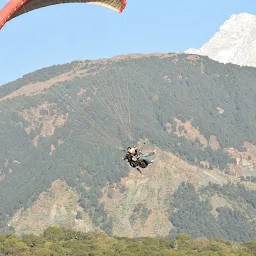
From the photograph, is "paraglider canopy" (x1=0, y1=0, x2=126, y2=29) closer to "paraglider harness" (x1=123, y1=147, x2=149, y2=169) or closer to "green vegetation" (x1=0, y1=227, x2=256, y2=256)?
"paraglider harness" (x1=123, y1=147, x2=149, y2=169)

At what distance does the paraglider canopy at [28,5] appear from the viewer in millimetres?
26634

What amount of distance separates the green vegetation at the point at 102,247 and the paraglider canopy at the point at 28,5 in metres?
67.8

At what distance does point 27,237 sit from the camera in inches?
4564

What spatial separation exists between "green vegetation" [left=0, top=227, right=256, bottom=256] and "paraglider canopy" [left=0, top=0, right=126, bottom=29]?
67767 millimetres

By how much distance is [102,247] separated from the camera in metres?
108

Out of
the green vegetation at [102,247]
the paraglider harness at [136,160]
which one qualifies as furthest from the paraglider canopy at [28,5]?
the green vegetation at [102,247]

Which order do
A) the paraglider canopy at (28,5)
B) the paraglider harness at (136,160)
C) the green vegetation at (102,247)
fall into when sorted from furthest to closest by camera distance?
the green vegetation at (102,247) → the paraglider harness at (136,160) → the paraglider canopy at (28,5)

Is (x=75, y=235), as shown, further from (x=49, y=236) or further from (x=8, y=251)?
(x=8, y=251)

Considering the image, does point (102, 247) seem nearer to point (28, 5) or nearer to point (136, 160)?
point (136, 160)

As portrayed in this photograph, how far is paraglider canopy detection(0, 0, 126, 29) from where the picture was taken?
87.4 ft

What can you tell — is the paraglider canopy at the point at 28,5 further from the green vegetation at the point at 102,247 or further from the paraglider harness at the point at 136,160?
the green vegetation at the point at 102,247

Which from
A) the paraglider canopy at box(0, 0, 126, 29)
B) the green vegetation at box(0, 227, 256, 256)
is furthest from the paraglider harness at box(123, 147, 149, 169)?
the green vegetation at box(0, 227, 256, 256)

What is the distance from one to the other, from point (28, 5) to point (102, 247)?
270 feet

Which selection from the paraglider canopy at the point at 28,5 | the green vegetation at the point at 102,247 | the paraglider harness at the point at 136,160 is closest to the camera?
the paraglider canopy at the point at 28,5
